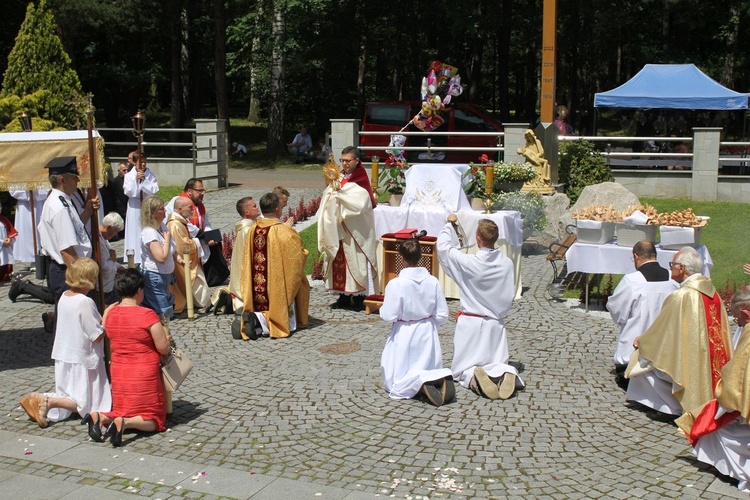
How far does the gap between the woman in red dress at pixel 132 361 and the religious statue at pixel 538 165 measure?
9297 millimetres

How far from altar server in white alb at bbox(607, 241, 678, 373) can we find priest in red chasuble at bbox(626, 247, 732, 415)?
28.3 inches

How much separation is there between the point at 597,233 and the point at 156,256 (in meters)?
5.13

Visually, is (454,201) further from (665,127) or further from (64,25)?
(64,25)

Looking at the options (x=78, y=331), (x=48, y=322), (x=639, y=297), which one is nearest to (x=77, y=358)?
(x=78, y=331)

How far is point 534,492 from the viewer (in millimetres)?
5957

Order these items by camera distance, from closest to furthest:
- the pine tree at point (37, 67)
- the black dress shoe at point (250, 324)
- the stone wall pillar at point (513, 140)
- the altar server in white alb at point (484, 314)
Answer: the altar server in white alb at point (484, 314) → the black dress shoe at point (250, 324) → the pine tree at point (37, 67) → the stone wall pillar at point (513, 140)

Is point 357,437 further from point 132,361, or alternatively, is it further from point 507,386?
point 132,361

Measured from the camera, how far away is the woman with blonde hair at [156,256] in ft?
30.8

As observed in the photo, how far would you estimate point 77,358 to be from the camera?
716 centimetres

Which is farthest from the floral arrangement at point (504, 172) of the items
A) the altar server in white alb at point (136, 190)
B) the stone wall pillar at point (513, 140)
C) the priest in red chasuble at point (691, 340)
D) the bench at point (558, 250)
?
the priest in red chasuble at point (691, 340)

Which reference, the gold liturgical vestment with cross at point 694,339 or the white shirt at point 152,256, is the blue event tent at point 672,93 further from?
the gold liturgical vestment with cross at point 694,339

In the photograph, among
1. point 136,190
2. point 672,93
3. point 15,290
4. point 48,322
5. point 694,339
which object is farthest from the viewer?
point 672,93

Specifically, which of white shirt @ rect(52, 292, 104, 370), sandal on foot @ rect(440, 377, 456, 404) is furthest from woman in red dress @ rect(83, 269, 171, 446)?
sandal on foot @ rect(440, 377, 456, 404)

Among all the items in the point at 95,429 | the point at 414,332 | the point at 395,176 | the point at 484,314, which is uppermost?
the point at 395,176
